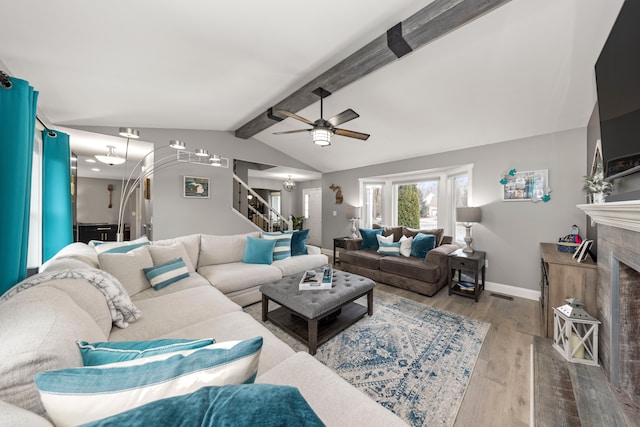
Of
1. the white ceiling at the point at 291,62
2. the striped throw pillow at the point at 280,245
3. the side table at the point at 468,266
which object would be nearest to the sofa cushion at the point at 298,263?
the striped throw pillow at the point at 280,245

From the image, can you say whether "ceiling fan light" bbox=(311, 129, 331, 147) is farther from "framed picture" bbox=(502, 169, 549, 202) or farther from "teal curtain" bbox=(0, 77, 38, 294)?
"framed picture" bbox=(502, 169, 549, 202)

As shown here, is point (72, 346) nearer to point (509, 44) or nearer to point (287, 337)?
point (287, 337)

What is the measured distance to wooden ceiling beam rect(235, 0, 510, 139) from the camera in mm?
1626

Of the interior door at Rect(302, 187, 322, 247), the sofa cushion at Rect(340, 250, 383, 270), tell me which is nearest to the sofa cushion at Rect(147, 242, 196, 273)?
the sofa cushion at Rect(340, 250, 383, 270)

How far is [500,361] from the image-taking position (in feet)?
6.23

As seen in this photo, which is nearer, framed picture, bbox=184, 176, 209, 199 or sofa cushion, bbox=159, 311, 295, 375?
sofa cushion, bbox=159, 311, 295, 375

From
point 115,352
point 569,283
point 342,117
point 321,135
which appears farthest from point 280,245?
point 569,283

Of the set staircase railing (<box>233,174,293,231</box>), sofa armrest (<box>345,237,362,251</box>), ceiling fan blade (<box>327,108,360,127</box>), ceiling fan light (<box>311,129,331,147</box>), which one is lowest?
sofa armrest (<box>345,237,362,251</box>)

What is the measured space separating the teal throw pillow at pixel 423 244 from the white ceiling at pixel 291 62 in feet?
5.27

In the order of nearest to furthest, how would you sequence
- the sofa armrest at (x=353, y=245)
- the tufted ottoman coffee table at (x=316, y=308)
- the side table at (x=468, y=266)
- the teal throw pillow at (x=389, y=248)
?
the tufted ottoman coffee table at (x=316, y=308), the side table at (x=468, y=266), the teal throw pillow at (x=389, y=248), the sofa armrest at (x=353, y=245)

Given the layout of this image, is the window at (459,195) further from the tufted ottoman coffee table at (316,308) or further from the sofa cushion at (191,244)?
the sofa cushion at (191,244)

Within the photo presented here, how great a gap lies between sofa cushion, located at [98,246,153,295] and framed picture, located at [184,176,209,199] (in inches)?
83.3

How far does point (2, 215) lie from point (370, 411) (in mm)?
2278

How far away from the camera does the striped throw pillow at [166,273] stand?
2279 mm
